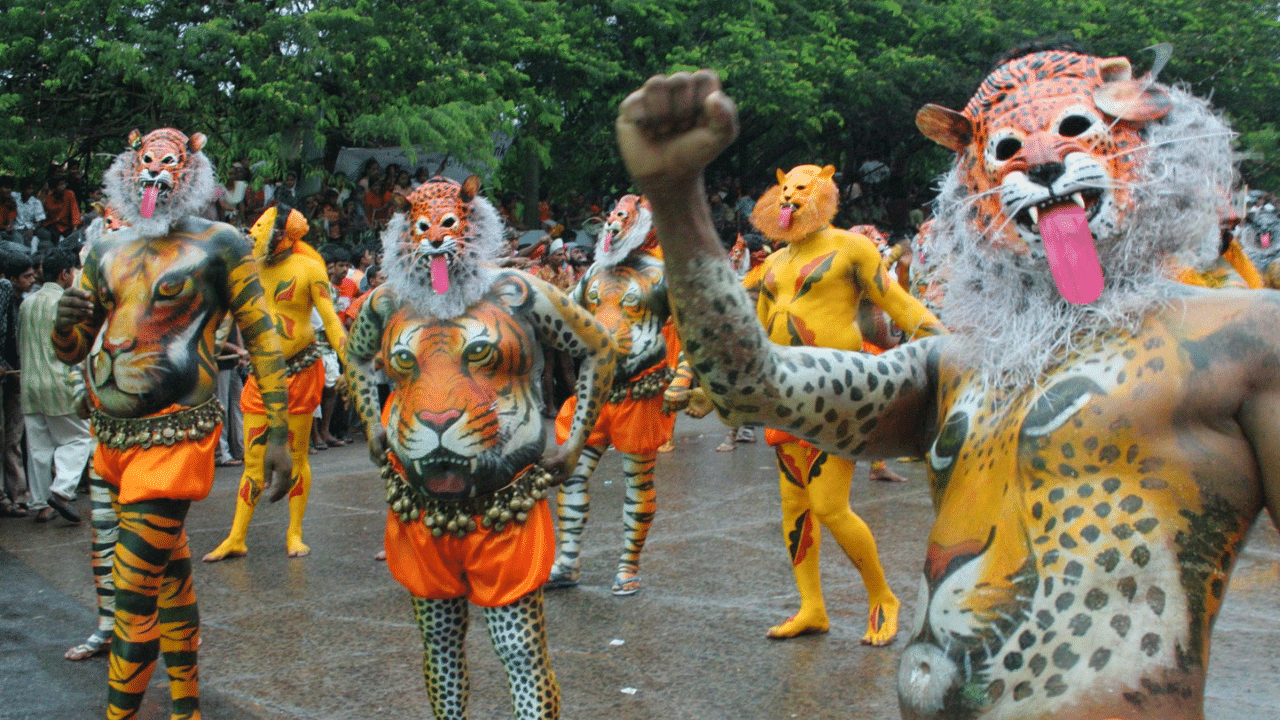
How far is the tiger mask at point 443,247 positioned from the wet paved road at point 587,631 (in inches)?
68.4

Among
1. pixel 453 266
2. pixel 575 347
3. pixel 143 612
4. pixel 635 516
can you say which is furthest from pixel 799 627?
pixel 143 612

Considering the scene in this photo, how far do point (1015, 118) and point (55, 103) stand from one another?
1312cm

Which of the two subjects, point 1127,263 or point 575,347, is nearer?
point 1127,263

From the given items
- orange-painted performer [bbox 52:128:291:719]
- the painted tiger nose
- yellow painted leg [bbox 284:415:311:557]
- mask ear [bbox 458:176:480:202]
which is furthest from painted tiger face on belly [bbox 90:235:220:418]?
yellow painted leg [bbox 284:415:311:557]

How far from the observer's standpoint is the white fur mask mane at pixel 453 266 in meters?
3.91

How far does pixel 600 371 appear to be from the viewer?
4.22 metres

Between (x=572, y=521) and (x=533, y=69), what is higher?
(x=533, y=69)

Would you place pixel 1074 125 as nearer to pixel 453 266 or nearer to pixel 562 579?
pixel 453 266

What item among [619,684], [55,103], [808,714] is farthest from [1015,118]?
[55,103]

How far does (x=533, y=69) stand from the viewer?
688 inches

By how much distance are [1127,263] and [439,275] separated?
7.94 feet

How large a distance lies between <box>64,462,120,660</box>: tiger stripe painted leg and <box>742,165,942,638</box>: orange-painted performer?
2803mm

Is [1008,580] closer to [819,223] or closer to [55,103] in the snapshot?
[819,223]

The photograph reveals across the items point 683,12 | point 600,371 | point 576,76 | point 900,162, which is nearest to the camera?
point 600,371
